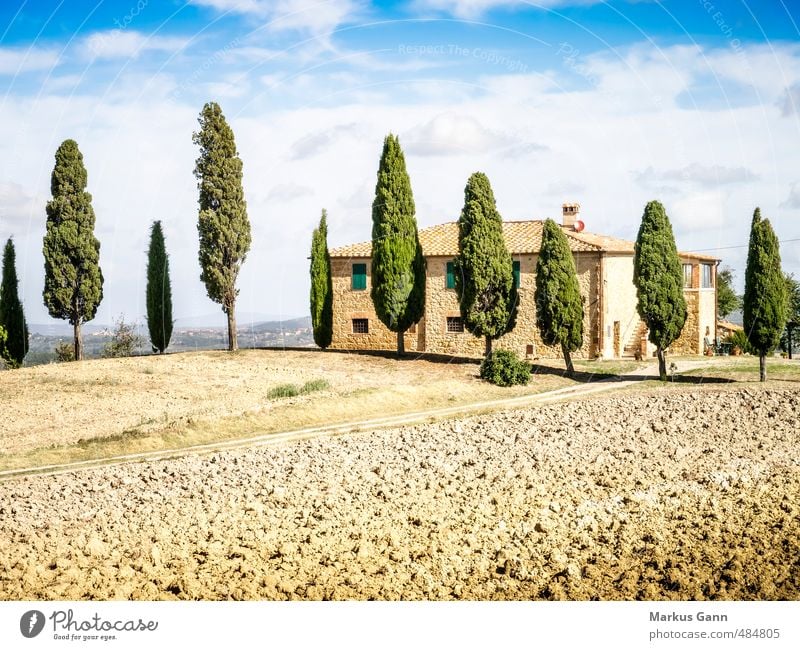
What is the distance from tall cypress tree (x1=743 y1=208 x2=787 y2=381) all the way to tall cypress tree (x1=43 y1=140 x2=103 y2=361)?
22843 mm

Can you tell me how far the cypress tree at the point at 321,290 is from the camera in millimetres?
36969

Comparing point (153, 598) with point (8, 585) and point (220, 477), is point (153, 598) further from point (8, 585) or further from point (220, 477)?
point (220, 477)

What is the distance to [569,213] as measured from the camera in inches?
1585

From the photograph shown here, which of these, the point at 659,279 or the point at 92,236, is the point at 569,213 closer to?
the point at 659,279

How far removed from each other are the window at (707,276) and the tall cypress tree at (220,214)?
2003 centimetres

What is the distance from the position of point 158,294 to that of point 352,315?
8.15 metres

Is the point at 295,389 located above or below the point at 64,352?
below

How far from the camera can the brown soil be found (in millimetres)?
10930

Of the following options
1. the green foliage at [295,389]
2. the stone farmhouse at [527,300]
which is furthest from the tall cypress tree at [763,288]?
the green foliage at [295,389]

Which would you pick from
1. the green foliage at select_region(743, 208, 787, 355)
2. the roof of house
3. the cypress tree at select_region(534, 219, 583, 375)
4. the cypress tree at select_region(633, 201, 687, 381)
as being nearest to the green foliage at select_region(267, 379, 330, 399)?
the cypress tree at select_region(534, 219, 583, 375)

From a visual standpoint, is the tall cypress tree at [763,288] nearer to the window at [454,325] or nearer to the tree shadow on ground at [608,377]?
the tree shadow on ground at [608,377]

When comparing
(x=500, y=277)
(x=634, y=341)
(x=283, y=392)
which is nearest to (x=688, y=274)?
(x=634, y=341)

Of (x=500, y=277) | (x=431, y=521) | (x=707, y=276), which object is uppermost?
(x=707, y=276)
